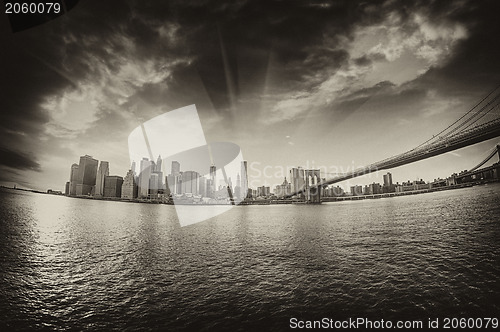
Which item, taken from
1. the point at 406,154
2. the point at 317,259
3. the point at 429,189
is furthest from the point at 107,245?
the point at 429,189

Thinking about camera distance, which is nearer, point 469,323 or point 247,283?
point 469,323

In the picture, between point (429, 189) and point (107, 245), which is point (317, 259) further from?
point (429, 189)

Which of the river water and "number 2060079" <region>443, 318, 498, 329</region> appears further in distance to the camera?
the river water

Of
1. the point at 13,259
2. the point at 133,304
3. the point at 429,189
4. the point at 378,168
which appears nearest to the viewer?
the point at 133,304

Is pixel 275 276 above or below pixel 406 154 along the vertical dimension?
below

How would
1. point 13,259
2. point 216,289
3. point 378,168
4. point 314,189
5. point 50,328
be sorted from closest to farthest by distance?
point 50,328 → point 216,289 → point 13,259 → point 378,168 → point 314,189

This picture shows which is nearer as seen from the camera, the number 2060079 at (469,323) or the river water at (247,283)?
the number 2060079 at (469,323)

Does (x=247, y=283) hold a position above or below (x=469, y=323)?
above

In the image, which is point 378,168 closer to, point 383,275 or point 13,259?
point 383,275

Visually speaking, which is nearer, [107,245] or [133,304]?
[133,304]
